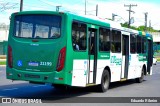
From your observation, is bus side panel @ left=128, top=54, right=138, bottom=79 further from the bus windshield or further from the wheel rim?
the bus windshield

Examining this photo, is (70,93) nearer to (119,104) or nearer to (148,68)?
(119,104)

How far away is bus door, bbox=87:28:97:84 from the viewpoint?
45.5ft

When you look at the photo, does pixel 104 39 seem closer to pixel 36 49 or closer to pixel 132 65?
pixel 36 49

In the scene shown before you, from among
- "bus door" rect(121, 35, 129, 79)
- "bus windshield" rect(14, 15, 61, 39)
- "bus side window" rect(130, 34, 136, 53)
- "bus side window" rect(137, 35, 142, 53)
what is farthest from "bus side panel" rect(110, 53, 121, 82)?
"bus windshield" rect(14, 15, 61, 39)

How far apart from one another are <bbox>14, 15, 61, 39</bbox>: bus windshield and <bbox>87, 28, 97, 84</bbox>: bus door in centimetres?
191

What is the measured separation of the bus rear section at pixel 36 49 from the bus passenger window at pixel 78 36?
0.63m

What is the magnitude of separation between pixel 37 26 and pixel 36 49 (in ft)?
2.68

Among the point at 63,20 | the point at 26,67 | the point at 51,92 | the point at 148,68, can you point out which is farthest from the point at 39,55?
the point at 148,68

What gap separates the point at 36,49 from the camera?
12.5 m

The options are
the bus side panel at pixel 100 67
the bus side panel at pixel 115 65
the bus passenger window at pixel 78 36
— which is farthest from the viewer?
the bus side panel at pixel 115 65

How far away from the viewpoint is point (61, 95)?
13867 millimetres

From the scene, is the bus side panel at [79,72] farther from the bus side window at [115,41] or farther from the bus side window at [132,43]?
the bus side window at [132,43]

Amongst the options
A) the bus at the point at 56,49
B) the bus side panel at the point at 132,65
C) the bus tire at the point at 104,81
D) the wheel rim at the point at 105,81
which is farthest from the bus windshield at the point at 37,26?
the bus side panel at the point at 132,65

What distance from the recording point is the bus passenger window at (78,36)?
12734 millimetres
